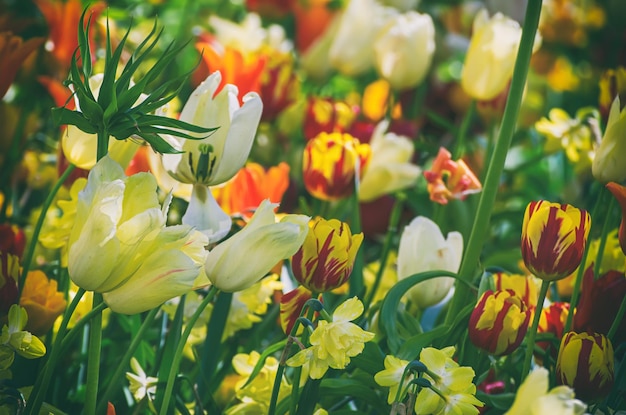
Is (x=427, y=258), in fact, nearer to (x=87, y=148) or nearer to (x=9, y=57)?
(x=87, y=148)

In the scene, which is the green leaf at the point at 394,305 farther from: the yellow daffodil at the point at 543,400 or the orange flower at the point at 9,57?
the orange flower at the point at 9,57

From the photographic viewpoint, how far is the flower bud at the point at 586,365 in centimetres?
59

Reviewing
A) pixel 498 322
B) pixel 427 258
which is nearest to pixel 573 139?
pixel 427 258

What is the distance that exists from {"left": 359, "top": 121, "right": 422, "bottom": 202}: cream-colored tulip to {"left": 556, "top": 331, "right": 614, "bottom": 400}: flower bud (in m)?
0.36

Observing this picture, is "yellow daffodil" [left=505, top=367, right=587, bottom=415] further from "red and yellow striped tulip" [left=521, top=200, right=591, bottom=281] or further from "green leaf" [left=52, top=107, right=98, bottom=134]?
"green leaf" [left=52, top=107, right=98, bottom=134]

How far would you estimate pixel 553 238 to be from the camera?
60 cm

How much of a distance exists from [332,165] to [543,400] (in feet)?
1.48

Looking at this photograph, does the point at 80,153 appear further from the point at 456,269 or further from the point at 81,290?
the point at 456,269

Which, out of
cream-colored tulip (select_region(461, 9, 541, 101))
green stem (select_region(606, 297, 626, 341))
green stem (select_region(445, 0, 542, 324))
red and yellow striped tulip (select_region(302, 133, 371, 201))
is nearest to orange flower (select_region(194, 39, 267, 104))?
red and yellow striped tulip (select_region(302, 133, 371, 201))

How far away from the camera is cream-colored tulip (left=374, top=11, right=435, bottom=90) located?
1.09 metres

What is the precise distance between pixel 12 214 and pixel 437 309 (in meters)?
0.52

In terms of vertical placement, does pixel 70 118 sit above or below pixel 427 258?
above

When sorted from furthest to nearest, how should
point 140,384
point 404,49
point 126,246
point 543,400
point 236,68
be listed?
point 404,49
point 236,68
point 140,384
point 126,246
point 543,400

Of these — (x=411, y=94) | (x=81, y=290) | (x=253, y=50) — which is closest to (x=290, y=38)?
(x=411, y=94)
